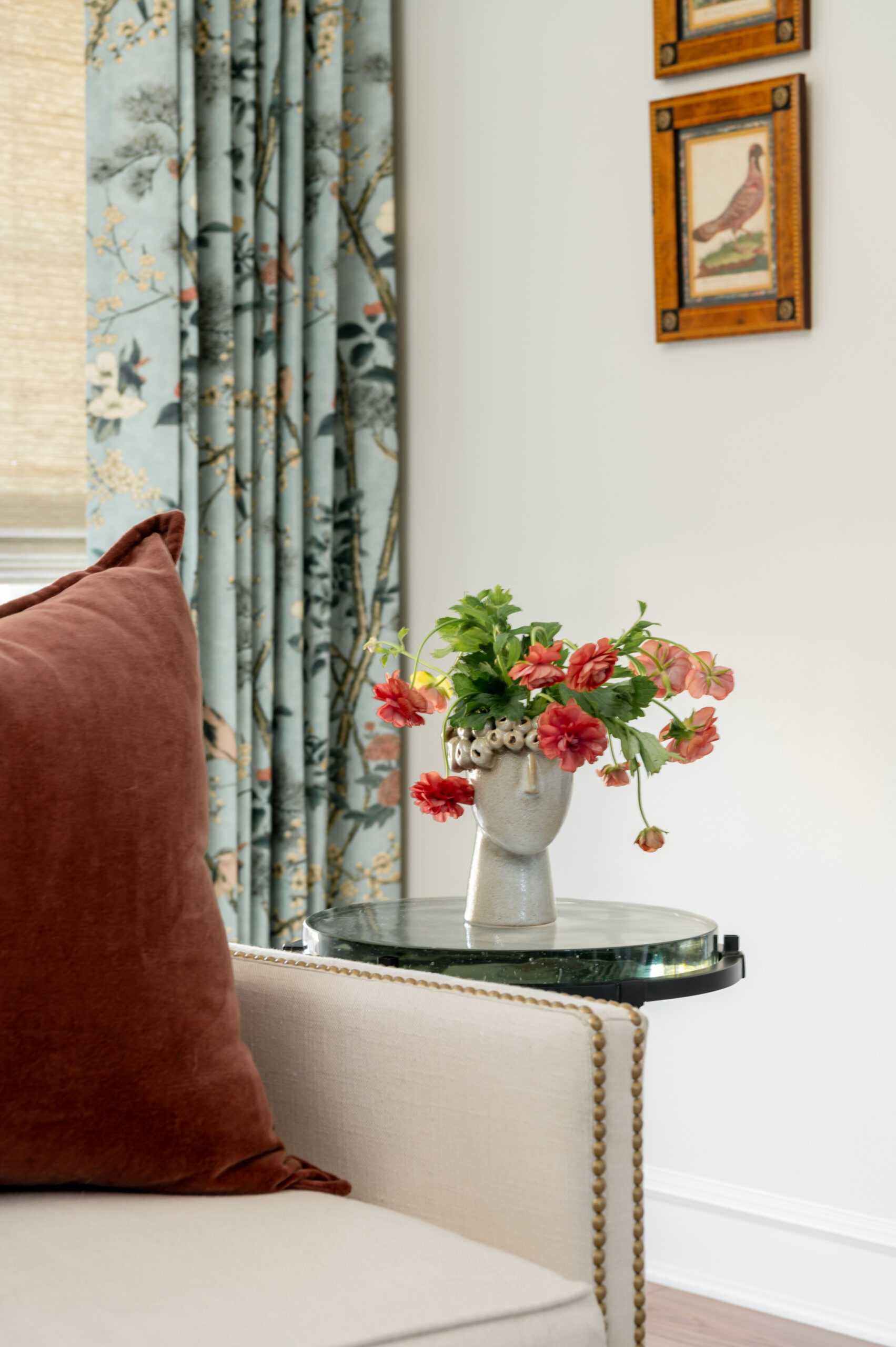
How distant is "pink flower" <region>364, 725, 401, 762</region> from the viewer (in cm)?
255

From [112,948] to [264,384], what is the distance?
1409mm

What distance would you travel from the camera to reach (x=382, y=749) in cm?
255

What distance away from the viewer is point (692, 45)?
215 centimetres

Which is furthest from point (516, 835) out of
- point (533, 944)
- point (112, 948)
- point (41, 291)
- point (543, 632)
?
point (41, 291)

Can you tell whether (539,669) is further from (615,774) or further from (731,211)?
(731,211)

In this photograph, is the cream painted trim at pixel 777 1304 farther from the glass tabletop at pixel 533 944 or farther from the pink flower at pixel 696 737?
the pink flower at pixel 696 737

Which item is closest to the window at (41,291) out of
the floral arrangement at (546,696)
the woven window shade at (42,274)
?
the woven window shade at (42,274)

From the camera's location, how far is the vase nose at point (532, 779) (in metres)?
1.50

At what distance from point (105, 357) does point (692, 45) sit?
41.0 inches

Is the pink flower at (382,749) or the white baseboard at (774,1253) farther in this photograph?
the pink flower at (382,749)

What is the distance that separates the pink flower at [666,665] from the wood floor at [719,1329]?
1031 millimetres

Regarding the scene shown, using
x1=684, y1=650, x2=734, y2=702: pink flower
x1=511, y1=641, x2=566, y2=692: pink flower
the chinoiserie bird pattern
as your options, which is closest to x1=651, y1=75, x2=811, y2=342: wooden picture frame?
the chinoiserie bird pattern

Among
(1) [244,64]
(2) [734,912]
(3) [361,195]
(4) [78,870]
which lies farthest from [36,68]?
(2) [734,912]

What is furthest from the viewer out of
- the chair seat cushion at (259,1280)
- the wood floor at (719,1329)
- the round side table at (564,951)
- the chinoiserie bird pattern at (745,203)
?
the chinoiserie bird pattern at (745,203)
